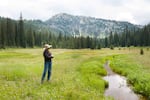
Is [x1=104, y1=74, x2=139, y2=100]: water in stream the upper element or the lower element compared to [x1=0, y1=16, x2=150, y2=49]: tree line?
lower

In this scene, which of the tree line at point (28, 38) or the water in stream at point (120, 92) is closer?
the water in stream at point (120, 92)

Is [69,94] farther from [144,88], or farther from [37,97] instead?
[144,88]

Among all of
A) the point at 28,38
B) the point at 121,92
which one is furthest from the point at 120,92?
the point at 28,38

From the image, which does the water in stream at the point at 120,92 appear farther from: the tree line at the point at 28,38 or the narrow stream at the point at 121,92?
the tree line at the point at 28,38

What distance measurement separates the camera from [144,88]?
22.4 m

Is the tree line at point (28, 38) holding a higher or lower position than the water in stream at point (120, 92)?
higher

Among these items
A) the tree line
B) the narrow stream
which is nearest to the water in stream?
the narrow stream

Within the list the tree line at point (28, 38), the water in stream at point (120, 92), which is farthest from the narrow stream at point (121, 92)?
the tree line at point (28, 38)

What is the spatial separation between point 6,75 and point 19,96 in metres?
9.68

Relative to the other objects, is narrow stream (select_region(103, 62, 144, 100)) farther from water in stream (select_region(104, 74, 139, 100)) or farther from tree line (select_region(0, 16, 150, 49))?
tree line (select_region(0, 16, 150, 49))

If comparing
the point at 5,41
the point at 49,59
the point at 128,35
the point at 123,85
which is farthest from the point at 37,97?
the point at 128,35

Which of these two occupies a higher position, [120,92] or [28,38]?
[28,38]

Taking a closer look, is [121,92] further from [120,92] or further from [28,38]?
[28,38]

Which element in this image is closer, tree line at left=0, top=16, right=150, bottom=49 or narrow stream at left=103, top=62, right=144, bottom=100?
narrow stream at left=103, top=62, right=144, bottom=100
